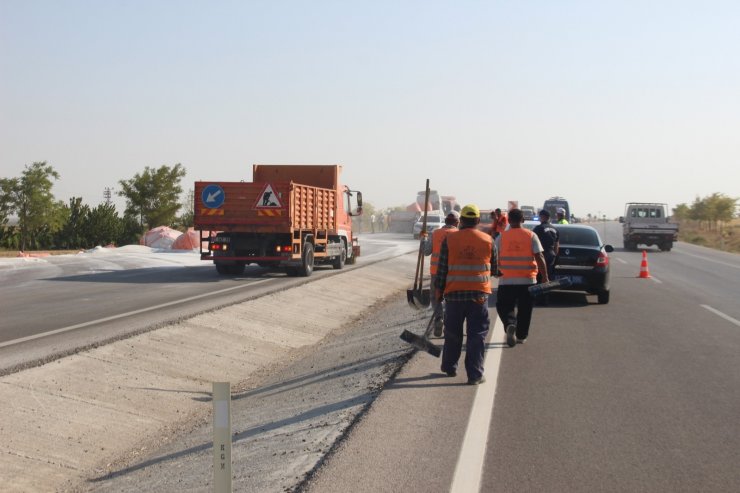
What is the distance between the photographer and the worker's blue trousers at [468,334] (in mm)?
8766

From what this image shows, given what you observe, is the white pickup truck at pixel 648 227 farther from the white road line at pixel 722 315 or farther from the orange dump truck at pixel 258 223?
the white road line at pixel 722 315

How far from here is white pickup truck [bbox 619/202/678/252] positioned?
154 feet

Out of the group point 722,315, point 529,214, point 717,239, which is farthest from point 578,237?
point 717,239

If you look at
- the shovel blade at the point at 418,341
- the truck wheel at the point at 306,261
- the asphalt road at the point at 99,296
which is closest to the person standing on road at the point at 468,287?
the shovel blade at the point at 418,341

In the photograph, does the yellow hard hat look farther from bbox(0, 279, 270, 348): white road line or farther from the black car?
the black car

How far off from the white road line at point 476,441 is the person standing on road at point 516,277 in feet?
6.42

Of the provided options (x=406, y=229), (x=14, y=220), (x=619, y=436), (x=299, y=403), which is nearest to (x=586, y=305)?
(x=299, y=403)

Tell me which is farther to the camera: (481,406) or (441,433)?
(481,406)

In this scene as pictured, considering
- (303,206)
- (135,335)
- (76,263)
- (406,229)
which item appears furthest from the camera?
(406,229)

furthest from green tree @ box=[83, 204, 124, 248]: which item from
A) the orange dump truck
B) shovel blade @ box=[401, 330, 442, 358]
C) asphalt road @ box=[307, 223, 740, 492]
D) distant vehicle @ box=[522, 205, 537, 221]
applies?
shovel blade @ box=[401, 330, 442, 358]

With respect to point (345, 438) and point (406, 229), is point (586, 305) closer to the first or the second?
point (345, 438)

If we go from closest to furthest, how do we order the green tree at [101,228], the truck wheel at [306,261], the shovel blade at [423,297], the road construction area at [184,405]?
the road construction area at [184,405] < the shovel blade at [423,297] < the truck wheel at [306,261] < the green tree at [101,228]

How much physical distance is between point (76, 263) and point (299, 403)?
23.3m

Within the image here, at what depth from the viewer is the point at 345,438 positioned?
6605mm
